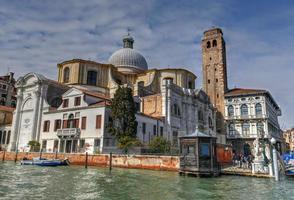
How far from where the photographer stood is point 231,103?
5038 centimetres

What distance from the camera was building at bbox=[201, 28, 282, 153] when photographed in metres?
47.4

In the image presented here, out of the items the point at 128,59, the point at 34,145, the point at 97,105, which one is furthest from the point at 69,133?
the point at 128,59

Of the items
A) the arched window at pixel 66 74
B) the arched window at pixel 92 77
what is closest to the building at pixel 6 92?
the arched window at pixel 66 74

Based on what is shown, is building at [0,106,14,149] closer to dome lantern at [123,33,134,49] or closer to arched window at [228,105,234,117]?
dome lantern at [123,33,134,49]

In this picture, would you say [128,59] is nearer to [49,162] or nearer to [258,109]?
[258,109]

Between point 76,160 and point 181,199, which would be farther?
point 76,160

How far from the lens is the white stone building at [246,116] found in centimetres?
4716

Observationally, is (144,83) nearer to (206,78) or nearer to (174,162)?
(206,78)

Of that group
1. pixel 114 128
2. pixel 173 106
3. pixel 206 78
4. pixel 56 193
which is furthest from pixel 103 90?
pixel 56 193

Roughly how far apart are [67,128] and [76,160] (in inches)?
237

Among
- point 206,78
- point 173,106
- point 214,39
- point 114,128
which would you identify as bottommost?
point 114,128

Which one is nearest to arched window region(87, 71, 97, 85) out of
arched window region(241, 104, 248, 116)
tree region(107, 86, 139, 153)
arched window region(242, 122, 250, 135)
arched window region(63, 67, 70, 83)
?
arched window region(63, 67, 70, 83)

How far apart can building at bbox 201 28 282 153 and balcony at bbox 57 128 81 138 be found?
2801cm

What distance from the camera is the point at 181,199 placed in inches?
404
